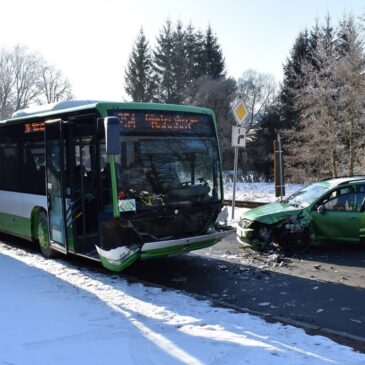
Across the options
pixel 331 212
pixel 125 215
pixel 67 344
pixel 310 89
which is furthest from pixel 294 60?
pixel 67 344

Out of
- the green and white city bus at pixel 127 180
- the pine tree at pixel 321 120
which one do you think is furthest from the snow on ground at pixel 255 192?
the green and white city bus at pixel 127 180

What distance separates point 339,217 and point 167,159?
13.6ft

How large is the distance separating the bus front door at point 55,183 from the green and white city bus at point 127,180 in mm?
19

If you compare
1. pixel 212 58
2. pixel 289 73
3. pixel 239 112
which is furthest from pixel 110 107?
pixel 212 58

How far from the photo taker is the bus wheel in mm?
10305

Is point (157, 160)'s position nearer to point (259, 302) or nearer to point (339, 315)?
point (259, 302)

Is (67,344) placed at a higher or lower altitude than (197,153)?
lower

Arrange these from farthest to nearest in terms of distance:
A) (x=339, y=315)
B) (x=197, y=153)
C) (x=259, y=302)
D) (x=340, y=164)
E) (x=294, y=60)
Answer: (x=294, y=60)
(x=340, y=164)
(x=197, y=153)
(x=259, y=302)
(x=339, y=315)

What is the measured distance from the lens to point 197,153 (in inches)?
350

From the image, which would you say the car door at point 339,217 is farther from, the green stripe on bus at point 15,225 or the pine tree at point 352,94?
the pine tree at point 352,94

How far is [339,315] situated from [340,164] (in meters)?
23.3

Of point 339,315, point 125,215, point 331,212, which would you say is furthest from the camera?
point 331,212

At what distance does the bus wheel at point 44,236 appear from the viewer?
33.8 feet

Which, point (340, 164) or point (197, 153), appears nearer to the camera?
point (197, 153)
